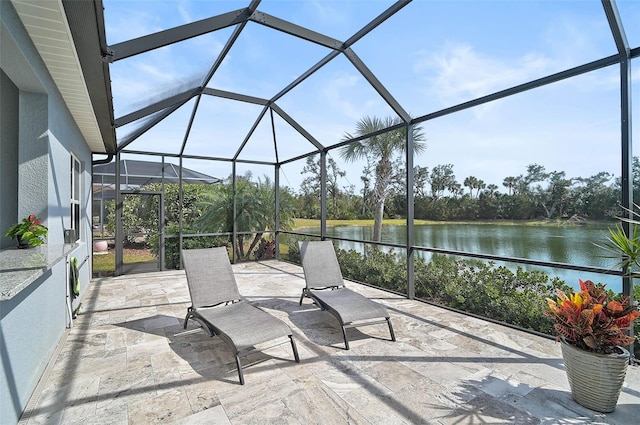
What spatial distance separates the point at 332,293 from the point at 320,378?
174 centimetres

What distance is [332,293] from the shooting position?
464 cm

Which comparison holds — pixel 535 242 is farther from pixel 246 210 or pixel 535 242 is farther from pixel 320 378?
pixel 246 210

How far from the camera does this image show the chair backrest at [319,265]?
16.5 feet

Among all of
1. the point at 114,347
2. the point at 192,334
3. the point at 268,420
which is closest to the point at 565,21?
the point at 268,420

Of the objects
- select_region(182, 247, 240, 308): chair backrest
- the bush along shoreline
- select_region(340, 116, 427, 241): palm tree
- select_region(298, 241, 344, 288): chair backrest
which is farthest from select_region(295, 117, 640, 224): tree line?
select_region(182, 247, 240, 308): chair backrest

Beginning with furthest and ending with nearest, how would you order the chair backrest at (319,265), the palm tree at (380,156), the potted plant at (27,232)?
→ 1. the palm tree at (380,156)
2. the chair backrest at (319,265)
3. the potted plant at (27,232)

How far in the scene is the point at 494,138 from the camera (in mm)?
5859

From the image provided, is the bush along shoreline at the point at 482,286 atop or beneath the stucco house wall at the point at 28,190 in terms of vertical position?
beneath

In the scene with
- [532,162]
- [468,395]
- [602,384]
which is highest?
[532,162]

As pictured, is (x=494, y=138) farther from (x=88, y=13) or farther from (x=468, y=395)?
(x=88, y=13)

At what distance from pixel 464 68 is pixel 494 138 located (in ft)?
5.81

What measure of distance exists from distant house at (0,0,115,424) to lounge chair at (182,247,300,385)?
1424 millimetres

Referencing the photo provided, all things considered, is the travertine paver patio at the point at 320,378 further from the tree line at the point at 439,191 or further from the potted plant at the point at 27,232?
the tree line at the point at 439,191

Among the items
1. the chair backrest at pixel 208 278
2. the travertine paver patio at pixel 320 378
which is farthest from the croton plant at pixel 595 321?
the chair backrest at pixel 208 278
